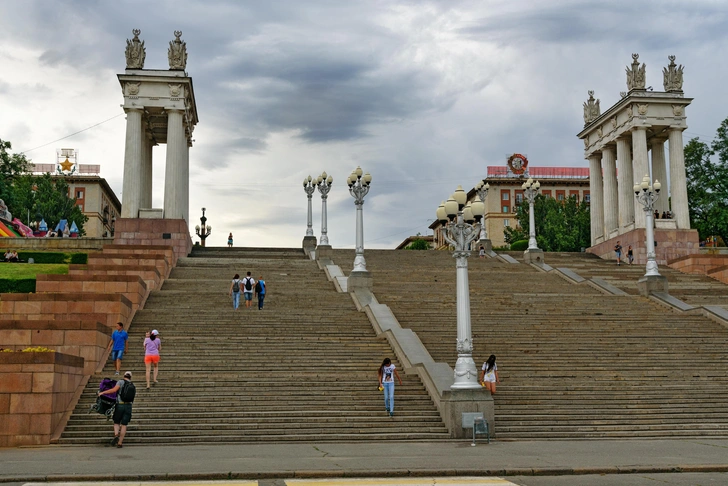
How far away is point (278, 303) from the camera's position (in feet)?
97.0

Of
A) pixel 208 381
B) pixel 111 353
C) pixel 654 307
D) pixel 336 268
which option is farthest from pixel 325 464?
pixel 336 268

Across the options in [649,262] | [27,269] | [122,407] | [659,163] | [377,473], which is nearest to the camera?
[377,473]

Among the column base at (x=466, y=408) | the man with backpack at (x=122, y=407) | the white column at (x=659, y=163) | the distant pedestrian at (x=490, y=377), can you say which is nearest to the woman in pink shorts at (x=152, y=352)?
the man with backpack at (x=122, y=407)

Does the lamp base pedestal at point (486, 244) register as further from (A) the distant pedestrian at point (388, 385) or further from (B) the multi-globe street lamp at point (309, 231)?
(A) the distant pedestrian at point (388, 385)

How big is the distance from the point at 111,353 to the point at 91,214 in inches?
3857

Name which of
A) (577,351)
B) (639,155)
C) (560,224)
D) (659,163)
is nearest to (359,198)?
(577,351)

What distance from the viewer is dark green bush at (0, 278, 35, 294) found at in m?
29.8

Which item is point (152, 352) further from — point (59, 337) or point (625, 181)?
point (625, 181)

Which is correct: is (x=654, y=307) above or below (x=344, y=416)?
above

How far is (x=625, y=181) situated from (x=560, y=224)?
27285mm

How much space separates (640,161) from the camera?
51781mm

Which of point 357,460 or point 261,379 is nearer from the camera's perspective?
point 357,460

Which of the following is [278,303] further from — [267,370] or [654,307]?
[654,307]

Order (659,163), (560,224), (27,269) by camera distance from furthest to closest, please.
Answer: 1. (560,224)
2. (659,163)
3. (27,269)
